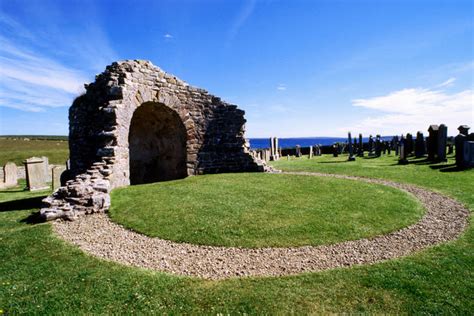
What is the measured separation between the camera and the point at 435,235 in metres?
7.55

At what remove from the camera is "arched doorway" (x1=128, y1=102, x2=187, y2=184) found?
16906mm

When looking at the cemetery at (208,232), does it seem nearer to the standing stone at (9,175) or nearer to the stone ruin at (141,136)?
the stone ruin at (141,136)

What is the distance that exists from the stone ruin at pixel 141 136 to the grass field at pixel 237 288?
155 inches

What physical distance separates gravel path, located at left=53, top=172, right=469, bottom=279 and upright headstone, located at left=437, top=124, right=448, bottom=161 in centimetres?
1284

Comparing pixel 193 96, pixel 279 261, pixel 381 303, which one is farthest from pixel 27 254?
pixel 193 96

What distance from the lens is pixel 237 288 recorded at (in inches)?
203

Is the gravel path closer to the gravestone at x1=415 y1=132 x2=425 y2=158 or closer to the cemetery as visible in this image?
the cemetery

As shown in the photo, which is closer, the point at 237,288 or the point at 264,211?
the point at 237,288

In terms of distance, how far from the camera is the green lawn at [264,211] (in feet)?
25.2

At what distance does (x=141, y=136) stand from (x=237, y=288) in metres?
14.6

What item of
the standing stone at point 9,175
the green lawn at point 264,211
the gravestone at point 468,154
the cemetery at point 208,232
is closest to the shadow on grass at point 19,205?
the cemetery at point 208,232

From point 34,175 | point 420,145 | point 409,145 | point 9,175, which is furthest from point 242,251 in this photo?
point 409,145

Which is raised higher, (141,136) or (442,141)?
(141,136)

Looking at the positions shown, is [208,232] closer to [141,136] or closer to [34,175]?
[141,136]
